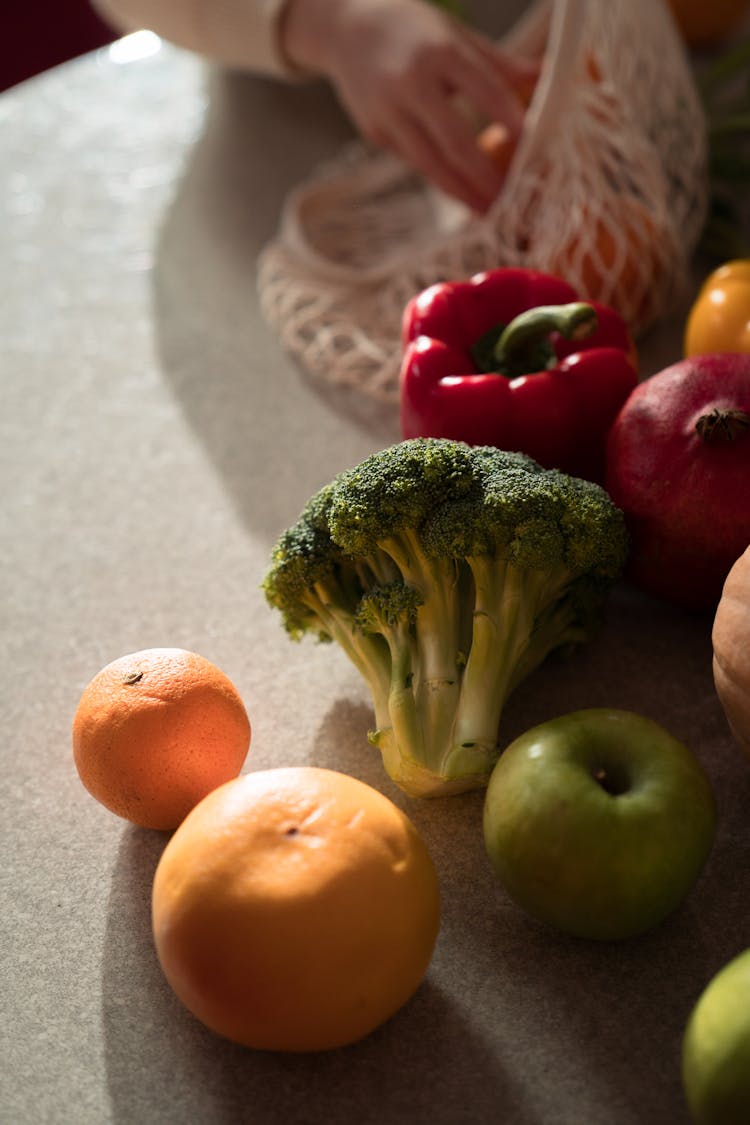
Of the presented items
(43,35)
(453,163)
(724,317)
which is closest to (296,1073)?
(724,317)

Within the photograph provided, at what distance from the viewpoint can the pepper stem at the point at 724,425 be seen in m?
0.88

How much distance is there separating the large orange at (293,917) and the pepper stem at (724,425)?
1.37ft

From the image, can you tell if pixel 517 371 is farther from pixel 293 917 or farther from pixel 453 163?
pixel 293 917

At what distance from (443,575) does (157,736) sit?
25cm

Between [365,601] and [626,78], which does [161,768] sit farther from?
[626,78]

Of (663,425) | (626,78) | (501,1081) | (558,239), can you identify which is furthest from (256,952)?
(626,78)

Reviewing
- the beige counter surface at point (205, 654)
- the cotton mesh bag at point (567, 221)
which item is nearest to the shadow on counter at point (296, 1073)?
the beige counter surface at point (205, 654)

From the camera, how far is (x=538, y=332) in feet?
3.44

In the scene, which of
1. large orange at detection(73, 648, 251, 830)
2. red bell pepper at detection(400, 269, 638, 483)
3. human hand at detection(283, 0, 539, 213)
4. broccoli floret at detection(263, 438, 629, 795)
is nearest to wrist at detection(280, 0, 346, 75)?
human hand at detection(283, 0, 539, 213)

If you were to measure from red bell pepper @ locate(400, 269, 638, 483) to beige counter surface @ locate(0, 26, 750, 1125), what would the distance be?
17 centimetres

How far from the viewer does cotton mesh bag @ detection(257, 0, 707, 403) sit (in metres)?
1.23

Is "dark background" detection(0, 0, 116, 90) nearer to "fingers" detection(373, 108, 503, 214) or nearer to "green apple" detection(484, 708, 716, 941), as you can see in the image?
Result: "fingers" detection(373, 108, 503, 214)

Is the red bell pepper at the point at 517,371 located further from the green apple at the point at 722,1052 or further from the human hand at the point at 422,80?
the green apple at the point at 722,1052

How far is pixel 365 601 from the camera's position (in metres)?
0.88
